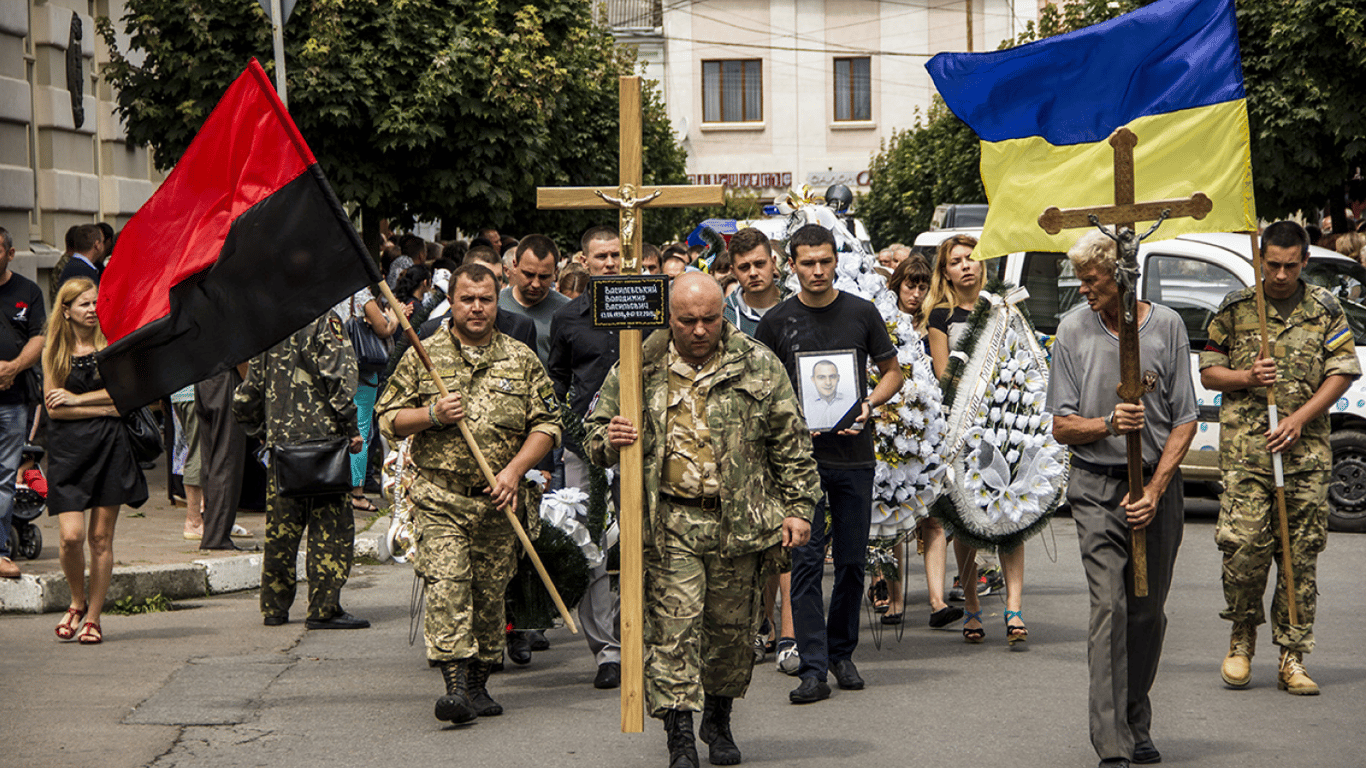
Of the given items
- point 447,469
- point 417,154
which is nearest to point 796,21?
point 417,154

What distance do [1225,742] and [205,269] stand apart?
445 centimetres

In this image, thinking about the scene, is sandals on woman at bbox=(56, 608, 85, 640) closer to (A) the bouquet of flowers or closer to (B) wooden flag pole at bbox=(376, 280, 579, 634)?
(B) wooden flag pole at bbox=(376, 280, 579, 634)

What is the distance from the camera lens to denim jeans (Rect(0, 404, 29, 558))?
9786 millimetres

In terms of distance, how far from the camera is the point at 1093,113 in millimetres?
Result: 7664

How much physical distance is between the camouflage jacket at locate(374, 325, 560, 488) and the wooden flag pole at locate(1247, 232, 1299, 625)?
311 cm

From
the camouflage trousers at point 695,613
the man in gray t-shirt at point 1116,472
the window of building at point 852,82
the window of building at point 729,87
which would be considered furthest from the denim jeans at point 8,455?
the window of building at point 852,82

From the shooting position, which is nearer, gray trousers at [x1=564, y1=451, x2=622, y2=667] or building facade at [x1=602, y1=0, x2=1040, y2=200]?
gray trousers at [x1=564, y1=451, x2=622, y2=667]

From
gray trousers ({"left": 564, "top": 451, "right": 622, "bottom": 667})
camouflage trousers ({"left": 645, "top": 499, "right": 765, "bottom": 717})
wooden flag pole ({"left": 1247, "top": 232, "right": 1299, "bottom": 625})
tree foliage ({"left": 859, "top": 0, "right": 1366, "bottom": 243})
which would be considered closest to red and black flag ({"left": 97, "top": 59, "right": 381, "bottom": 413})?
camouflage trousers ({"left": 645, "top": 499, "right": 765, "bottom": 717})

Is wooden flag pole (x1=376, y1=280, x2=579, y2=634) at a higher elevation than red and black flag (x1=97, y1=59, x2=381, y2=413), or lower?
lower

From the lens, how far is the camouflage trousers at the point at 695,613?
6.13m

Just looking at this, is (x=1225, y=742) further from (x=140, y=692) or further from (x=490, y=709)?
(x=140, y=692)

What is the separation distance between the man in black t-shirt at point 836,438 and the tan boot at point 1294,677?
6.10 ft

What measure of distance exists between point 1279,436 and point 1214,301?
17.6ft

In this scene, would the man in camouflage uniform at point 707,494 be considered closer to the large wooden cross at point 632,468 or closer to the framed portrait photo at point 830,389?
the large wooden cross at point 632,468
